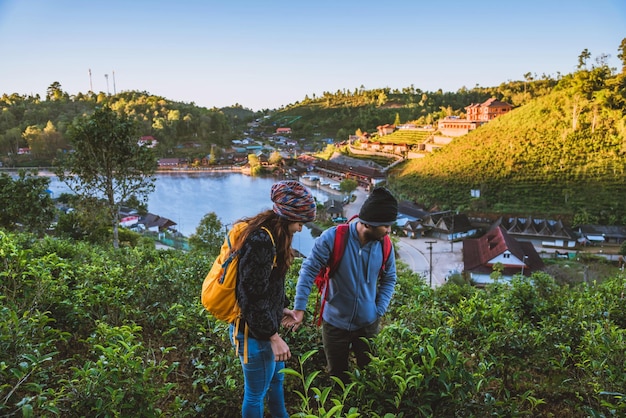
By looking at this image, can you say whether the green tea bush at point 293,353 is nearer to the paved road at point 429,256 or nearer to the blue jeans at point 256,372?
the blue jeans at point 256,372

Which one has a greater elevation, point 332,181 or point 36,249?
point 36,249

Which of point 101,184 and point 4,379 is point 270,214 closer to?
point 4,379

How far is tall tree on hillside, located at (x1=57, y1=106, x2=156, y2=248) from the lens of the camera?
772 cm

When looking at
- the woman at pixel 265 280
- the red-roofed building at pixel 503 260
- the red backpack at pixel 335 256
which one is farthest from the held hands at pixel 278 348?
the red-roofed building at pixel 503 260

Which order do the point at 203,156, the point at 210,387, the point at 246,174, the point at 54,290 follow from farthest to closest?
the point at 203,156, the point at 246,174, the point at 54,290, the point at 210,387

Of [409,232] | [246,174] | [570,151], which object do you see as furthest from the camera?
[246,174]

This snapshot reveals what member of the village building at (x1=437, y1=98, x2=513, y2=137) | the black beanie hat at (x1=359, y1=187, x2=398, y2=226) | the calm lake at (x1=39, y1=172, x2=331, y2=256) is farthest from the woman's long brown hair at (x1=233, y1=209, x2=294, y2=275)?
the village building at (x1=437, y1=98, x2=513, y2=137)

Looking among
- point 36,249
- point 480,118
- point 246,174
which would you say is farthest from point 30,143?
point 36,249

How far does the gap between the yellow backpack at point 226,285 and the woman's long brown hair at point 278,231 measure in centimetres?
3

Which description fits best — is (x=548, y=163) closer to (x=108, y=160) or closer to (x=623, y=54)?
(x=623, y=54)

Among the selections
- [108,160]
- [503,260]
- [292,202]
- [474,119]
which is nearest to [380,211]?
[292,202]

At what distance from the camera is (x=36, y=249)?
11.0 feet

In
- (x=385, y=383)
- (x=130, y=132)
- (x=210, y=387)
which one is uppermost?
(x=130, y=132)

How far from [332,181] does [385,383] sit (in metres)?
35.9
